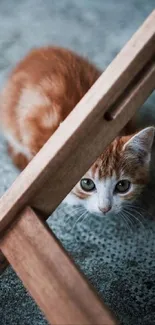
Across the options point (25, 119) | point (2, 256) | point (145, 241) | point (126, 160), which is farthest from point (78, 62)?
point (2, 256)

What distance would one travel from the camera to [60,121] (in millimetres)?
1253

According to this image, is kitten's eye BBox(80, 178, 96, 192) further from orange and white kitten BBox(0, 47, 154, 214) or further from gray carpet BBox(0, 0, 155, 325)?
gray carpet BBox(0, 0, 155, 325)

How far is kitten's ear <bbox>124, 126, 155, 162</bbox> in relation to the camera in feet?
3.70

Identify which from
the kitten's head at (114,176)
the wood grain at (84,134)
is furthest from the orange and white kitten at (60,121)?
the wood grain at (84,134)

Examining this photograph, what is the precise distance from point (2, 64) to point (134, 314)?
3.13 ft

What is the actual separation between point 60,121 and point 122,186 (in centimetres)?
23

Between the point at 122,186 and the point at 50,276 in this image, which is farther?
the point at 122,186

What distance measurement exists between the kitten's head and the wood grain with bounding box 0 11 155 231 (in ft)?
0.96

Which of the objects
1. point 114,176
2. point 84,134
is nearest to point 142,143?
point 114,176

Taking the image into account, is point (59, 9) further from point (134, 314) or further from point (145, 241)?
point (134, 314)

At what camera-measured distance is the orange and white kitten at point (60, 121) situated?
1201mm

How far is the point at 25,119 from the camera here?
1.33 meters

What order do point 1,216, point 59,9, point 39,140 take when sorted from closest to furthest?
point 1,216 < point 39,140 < point 59,9

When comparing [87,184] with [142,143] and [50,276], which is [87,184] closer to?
[142,143]
